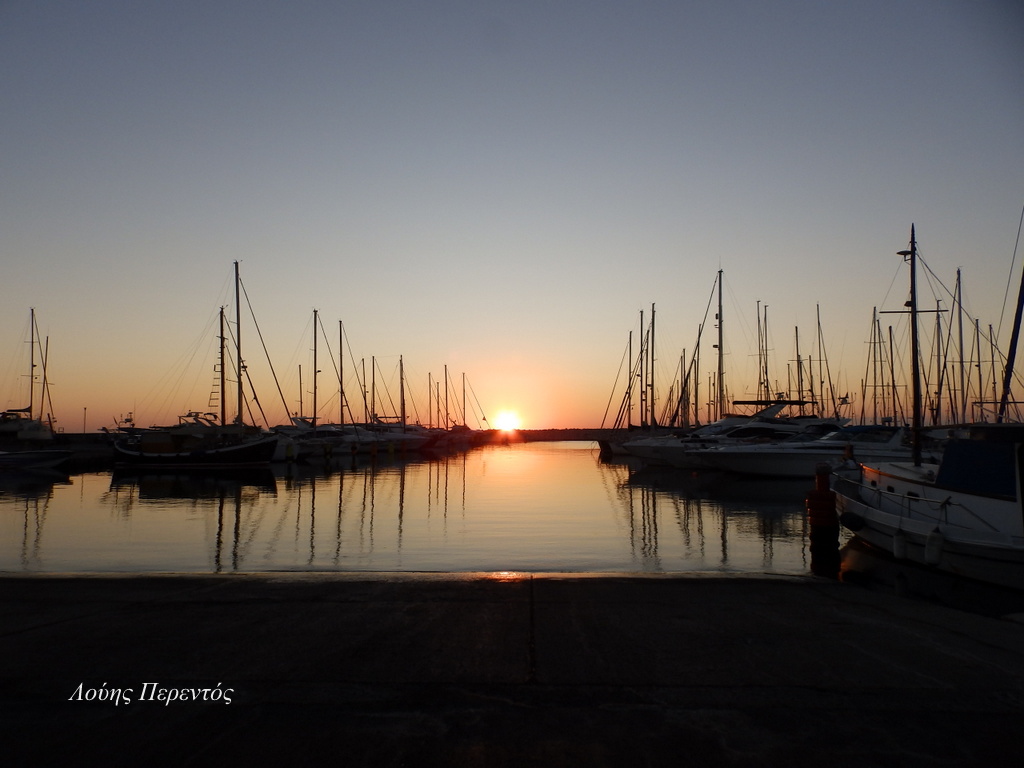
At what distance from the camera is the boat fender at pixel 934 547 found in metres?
12.7

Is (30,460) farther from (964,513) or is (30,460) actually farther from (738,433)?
(964,513)

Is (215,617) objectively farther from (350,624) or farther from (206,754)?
(206,754)

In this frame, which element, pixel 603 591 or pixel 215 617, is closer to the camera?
pixel 215 617

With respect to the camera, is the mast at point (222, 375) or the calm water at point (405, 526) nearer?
the calm water at point (405, 526)

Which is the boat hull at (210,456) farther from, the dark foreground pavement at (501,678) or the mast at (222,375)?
the dark foreground pavement at (501,678)

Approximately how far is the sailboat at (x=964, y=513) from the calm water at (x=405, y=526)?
74.1 inches

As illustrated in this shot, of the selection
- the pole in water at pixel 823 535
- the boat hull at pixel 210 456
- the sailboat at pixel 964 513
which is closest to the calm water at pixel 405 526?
the pole in water at pixel 823 535

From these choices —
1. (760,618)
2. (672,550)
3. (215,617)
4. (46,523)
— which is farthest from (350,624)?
(46,523)

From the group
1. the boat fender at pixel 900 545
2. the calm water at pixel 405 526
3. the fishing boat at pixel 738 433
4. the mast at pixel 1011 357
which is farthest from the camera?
the fishing boat at pixel 738 433

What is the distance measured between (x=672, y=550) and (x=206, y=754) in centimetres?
1354

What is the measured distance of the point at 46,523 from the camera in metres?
21.7

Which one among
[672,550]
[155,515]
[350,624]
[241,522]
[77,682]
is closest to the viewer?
[77,682]

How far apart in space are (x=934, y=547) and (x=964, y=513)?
3.14ft

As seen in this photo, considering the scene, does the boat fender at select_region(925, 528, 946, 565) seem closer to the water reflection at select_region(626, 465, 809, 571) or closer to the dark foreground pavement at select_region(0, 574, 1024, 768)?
the water reflection at select_region(626, 465, 809, 571)
